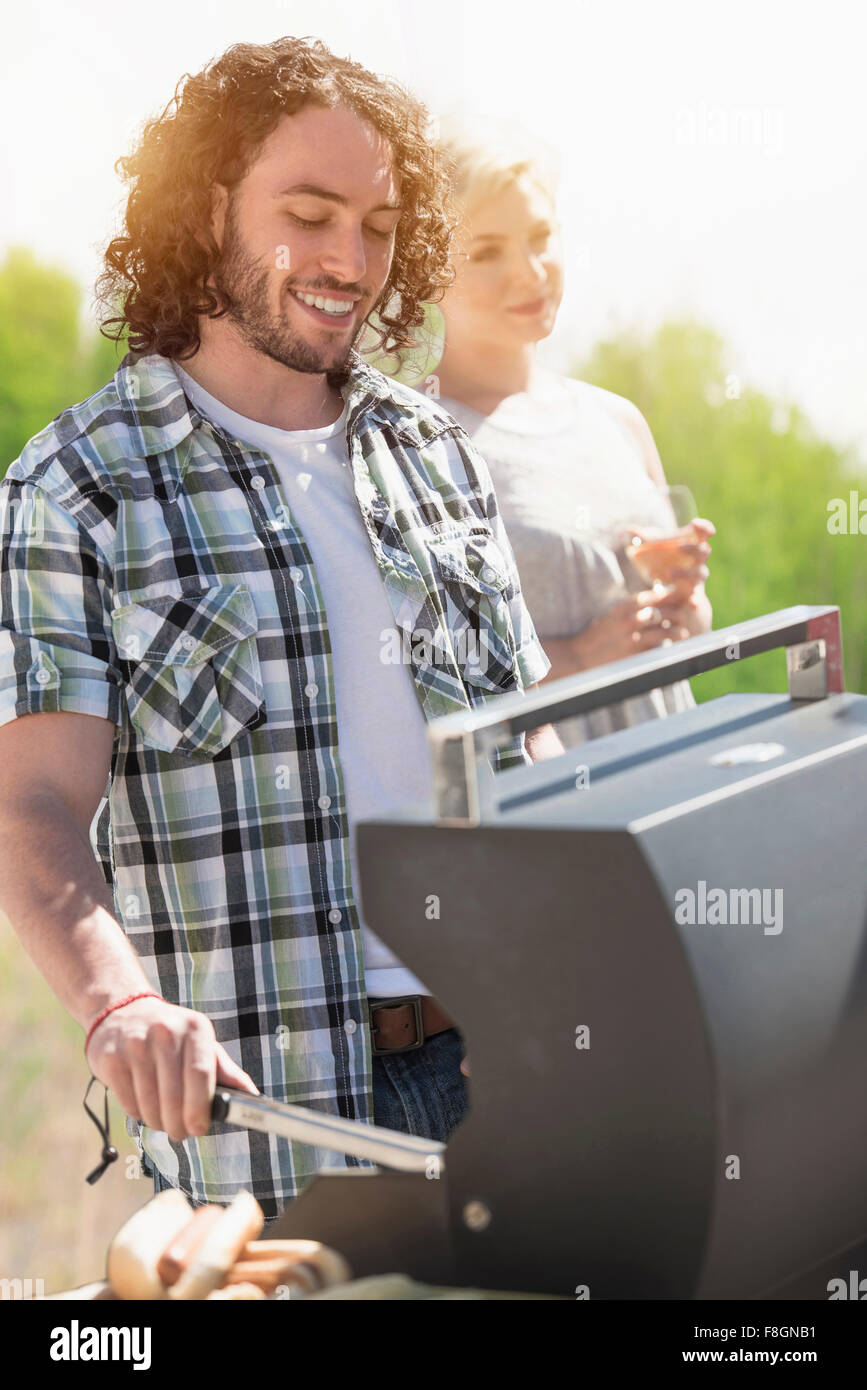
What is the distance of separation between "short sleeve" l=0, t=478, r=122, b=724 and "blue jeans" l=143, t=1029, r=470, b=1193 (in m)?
0.49

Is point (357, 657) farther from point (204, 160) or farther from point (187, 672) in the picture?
point (204, 160)

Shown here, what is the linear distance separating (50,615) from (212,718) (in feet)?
0.62

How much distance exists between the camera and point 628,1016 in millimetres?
790

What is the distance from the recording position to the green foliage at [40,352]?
5.71 m

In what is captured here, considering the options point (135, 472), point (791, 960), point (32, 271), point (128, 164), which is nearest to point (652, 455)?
point (128, 164)

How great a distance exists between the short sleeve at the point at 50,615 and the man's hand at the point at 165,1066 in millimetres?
371

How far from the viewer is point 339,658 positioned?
157 cm

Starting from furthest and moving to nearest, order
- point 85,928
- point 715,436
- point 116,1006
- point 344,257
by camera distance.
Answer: point 715,436
point 344,257
point 85,928
point 116,1006

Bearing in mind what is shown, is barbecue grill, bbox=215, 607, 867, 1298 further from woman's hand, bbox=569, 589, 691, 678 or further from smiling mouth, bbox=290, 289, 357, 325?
woman's hand, bbox=569, 589, 691, 678

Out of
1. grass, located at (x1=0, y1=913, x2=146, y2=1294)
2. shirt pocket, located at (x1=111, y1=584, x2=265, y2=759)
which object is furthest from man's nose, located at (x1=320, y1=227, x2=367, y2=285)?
grass, located at (x1=0, y1=913, x2=146, y2=1294)

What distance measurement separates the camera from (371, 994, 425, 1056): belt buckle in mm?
1539

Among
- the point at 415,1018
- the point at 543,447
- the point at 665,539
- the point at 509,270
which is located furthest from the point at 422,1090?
the point at 509,270

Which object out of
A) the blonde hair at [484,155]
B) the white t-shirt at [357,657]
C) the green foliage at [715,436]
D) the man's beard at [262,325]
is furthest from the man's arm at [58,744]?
the green foliage at [715,436]
